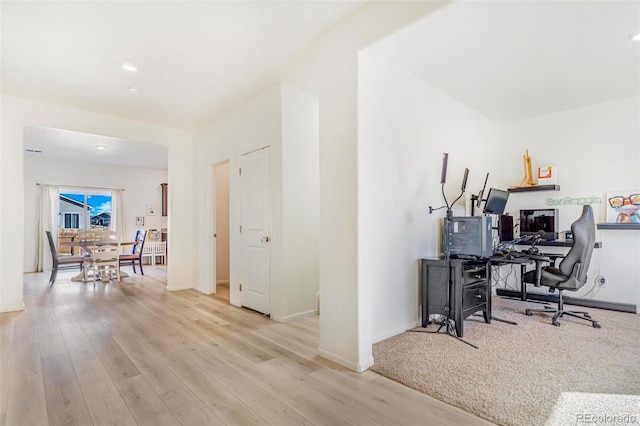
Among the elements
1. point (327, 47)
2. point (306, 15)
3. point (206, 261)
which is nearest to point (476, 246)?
point (327, 47)

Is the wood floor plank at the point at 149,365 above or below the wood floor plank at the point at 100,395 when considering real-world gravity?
below

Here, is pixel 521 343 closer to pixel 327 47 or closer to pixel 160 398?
pixel 160 398

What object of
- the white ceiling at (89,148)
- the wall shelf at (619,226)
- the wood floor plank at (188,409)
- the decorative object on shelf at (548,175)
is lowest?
the wood floor plank at (188,409)

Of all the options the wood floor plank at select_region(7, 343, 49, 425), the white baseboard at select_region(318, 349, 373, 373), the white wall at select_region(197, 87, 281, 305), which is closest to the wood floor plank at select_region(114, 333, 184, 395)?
the wood floor plank at select_region(7, 343, 49, 425)

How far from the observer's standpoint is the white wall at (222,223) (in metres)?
5.79

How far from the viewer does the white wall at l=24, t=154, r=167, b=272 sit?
24.8 ft

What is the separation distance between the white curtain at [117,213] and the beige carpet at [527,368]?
8.51 metres

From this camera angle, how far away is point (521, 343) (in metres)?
2.92

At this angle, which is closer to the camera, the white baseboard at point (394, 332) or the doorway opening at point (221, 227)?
the white baseboard at point (394, 332)

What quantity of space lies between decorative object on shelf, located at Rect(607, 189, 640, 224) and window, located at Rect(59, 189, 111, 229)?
10780 millimetres

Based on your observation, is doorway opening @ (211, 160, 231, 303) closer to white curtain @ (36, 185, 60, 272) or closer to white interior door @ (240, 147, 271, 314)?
white interior door @ (240, 147, 271, 314)

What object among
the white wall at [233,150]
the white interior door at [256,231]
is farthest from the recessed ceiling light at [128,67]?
the white interior door at [256,231]

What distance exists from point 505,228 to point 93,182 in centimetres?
961

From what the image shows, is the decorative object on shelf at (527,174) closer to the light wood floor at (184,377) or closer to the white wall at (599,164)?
the white wall at (599,164)
